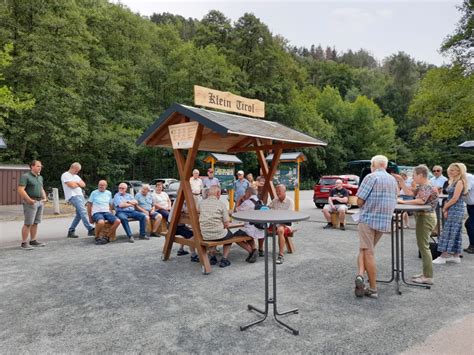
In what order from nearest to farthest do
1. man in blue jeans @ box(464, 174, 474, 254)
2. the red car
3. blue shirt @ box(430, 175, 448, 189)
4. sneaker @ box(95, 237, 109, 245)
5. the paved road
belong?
1. man in blue jeans @ box(464, 174, 474, 254)
2. sneaker @ box(95, 237, 109, 245)
3. the paved road
4. blue shirt @ box(430, 175, 448, 189)
5. the red car

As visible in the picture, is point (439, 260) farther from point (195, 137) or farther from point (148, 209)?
point (148, 209)

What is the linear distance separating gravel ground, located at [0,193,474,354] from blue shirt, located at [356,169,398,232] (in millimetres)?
918

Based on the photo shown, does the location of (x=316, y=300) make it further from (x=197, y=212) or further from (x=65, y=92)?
(x=65, y=92)

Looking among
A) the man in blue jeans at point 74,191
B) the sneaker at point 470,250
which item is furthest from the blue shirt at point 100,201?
the sneaker at point 470,250

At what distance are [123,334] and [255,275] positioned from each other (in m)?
2.29

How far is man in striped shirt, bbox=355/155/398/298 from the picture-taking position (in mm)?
4008

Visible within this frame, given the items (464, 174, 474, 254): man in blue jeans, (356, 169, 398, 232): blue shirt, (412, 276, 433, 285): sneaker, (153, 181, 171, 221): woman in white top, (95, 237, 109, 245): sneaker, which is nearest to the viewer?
(356, 169, 398, 232): blue shirt

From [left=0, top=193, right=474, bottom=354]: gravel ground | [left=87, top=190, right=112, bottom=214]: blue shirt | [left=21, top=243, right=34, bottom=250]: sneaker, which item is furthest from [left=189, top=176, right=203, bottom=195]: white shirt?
[left=21, top=243, right=34, bottom=250]: sneaker

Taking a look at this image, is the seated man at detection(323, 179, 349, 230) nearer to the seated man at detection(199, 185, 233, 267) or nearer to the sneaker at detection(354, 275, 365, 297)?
the seated man at detection(199, 185, 233, 267)

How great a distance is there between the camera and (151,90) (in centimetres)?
3000

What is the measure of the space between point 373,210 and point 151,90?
28497 millimetres

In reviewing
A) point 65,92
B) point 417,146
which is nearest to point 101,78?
point 65,92

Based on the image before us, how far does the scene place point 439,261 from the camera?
19.1 feet

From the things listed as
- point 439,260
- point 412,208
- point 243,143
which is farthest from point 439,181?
point 412,208
